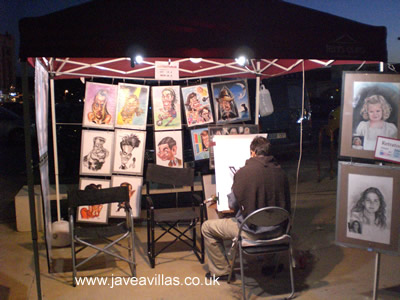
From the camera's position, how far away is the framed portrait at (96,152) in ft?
16.5

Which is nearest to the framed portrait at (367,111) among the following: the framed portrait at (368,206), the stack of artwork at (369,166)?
the stack of artwork at (369,166)

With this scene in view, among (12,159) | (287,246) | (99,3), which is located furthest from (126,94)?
(12,159)

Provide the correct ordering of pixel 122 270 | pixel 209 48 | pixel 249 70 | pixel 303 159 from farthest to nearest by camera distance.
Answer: pixel 303 159 < pixel 249 70 < pixel 122 270 < pixel 209 48

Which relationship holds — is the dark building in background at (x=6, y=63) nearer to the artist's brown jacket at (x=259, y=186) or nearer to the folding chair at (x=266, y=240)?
the artist's brown jacket at (x=259, y=186)

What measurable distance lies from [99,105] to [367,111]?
321 centimetres

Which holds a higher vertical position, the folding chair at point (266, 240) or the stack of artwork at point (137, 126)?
the stack of artwork at point (137, 126)

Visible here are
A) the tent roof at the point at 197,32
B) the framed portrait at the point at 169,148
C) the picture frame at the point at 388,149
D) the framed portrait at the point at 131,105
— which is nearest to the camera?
the tent roof at the point at 197,32

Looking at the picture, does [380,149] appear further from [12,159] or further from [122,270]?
[12,159]

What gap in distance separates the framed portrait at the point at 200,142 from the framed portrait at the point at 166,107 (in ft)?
0.82

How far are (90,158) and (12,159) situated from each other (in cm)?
798

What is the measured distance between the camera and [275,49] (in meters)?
3.09

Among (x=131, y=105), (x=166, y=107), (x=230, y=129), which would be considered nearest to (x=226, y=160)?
(x=230, y=129)

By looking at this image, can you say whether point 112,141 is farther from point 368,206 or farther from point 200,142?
point 368,206

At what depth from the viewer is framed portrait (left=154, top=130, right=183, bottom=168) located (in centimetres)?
520
